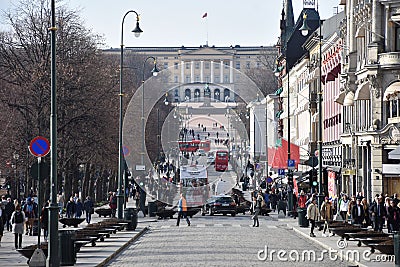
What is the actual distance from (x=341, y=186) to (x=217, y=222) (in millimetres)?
13086

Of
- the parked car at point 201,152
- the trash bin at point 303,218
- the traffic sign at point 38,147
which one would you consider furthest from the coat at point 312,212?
the parked car at point 201,152

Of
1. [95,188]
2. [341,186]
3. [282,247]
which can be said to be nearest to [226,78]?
[95,188]

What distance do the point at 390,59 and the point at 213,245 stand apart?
2070cm

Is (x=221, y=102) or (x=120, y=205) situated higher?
(x=221, y=102)

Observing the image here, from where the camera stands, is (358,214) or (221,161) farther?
(221,161)

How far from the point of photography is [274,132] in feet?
394

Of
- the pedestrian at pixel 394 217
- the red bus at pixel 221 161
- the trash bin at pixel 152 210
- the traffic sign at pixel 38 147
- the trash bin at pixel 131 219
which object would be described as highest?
the traffic sign at pixel 38 147

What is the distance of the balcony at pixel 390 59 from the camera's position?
49688mm

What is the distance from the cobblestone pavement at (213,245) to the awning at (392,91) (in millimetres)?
8378

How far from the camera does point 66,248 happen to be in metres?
25.3

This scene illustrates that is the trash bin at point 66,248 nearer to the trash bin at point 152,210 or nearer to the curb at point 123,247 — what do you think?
Answer: the curb at point 123,247

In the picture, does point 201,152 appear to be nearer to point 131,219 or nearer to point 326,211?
point 131,219

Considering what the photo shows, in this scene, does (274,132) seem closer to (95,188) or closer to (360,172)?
(95,188)

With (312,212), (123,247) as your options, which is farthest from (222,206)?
(123,247)
